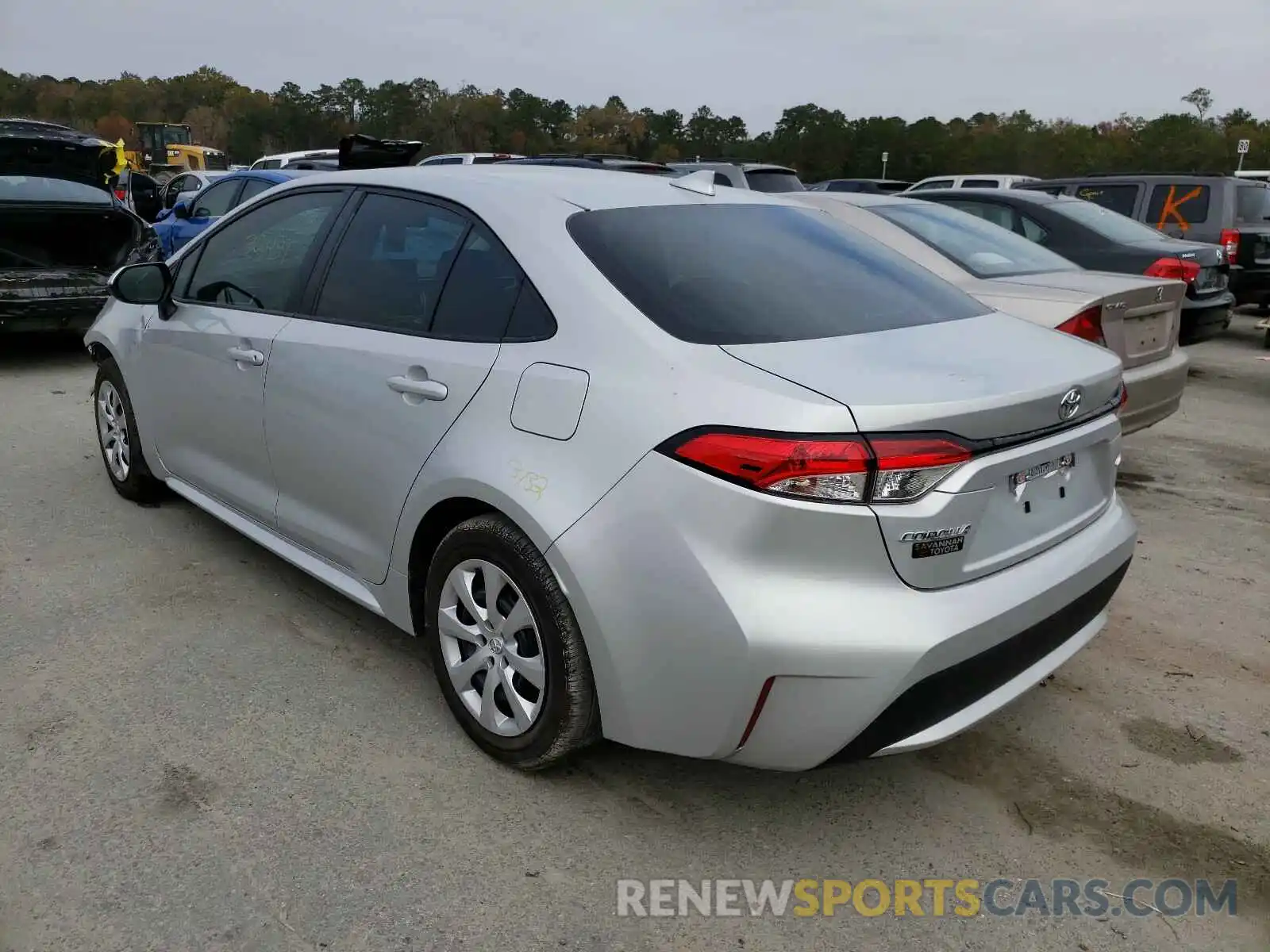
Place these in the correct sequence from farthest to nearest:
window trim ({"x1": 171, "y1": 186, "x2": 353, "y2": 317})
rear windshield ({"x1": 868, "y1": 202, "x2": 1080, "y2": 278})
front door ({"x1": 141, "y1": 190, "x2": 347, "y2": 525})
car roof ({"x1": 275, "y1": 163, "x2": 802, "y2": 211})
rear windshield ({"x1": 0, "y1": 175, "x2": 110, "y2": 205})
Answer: rear windshield ({"x1": 0, "y1": 175, "x2": 110, "y2": 205}) → rear windshield ({"x1": 868, "y1": 202, "x2": 1080, "y2": 278}) → front door ({"x1": 141, "y1": 190, "x2": 347, "y2": 525}) → window trim ({"x1": 171, "y1": 186, "x2": 353, "y2": 317}) → car roof ({"x1": 275, "y1": 163, "x2": 802, "y2": 211})

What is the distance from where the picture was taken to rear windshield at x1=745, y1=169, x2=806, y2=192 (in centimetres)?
1291

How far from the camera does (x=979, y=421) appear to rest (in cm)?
221

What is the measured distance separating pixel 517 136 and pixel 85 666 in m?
79.7

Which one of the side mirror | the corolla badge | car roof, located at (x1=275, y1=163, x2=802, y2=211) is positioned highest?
car roof, located at (x1=275, y1=163, x2=802, y2=211)

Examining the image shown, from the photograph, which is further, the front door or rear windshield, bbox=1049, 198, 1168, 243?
rear windshield, bbox=1049, 198, 1168, 243

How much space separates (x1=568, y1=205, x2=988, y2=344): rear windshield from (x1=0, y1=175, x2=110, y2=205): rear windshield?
7661 millimetres

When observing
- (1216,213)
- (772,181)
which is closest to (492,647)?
(1216,213)

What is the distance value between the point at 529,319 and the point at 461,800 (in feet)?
4.32

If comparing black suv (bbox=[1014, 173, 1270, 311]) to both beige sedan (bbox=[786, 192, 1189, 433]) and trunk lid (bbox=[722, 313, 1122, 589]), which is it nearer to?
beige sedan (bbox=[786, 192, 1189, 433])

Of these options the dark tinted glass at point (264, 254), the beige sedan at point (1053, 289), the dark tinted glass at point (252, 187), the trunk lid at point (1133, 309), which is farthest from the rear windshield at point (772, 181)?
the dark tinted glass at point (264, 254)

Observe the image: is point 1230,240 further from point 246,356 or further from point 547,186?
point 246,356

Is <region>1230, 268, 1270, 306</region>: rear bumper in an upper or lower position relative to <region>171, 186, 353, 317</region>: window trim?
lower

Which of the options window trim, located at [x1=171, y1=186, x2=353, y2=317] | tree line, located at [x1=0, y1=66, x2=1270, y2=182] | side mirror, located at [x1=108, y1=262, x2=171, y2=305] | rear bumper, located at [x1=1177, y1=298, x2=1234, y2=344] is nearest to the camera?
window trim, located at [x1=171, y1=186, x2=353, y2=317]

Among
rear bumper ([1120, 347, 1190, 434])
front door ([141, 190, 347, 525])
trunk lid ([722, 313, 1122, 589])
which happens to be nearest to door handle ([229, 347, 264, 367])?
front door ([141, 190, 347, 525])
